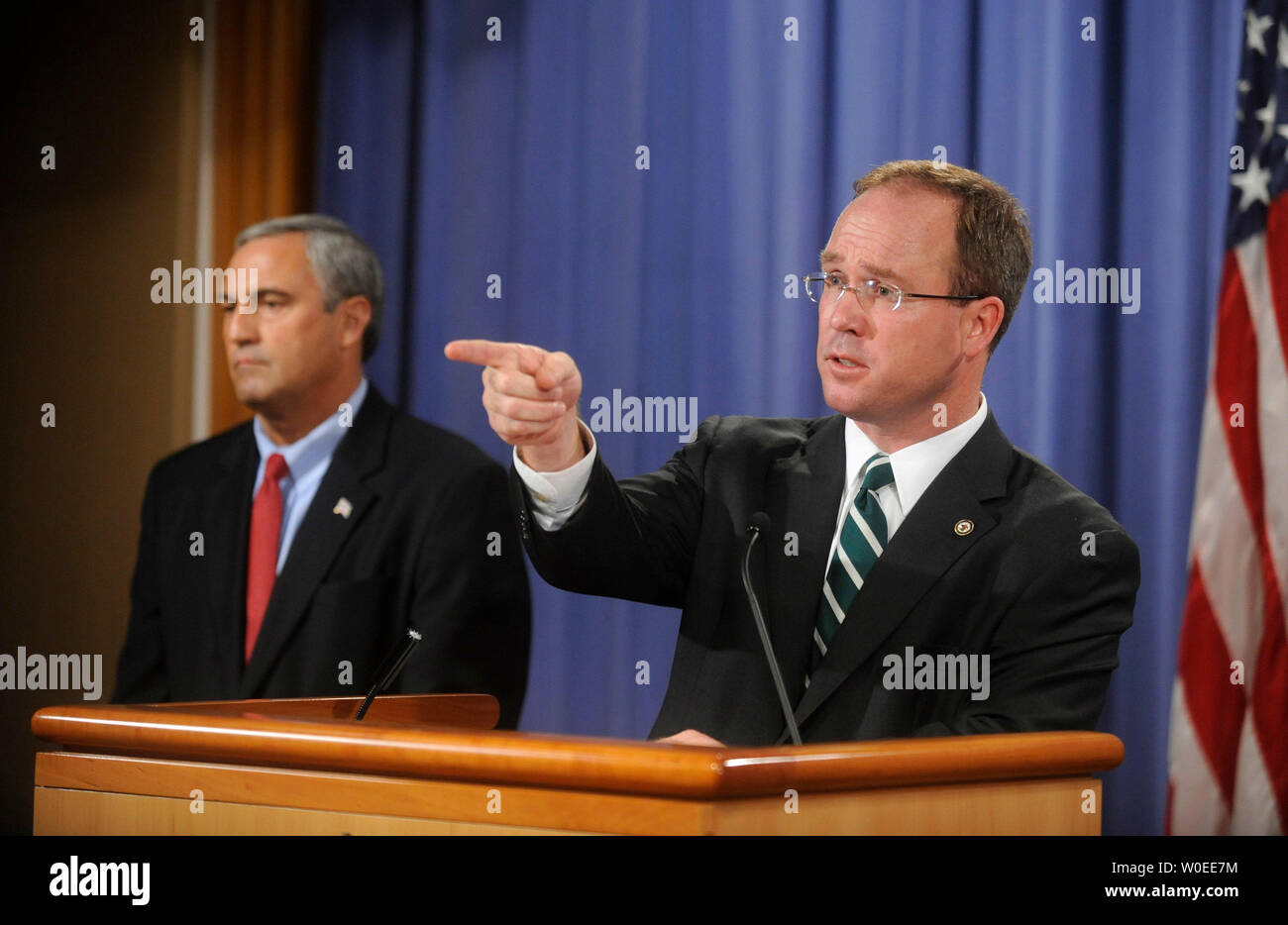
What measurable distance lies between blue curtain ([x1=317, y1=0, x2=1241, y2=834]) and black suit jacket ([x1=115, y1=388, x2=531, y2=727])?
246mm

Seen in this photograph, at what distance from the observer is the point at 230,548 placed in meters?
3.86

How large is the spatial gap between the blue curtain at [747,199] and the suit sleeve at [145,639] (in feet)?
2.73

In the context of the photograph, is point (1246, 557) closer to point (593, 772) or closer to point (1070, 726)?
point (1070, 726)

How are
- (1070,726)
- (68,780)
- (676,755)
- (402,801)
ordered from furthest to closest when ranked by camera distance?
(1070,726) → (68,780) → (402,801) → (676,755)

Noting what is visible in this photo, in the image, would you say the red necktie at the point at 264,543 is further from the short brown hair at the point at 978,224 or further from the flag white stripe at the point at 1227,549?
the flag white stripe at the point at 1227,549

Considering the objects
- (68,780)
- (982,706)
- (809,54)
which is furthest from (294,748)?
(809,54)

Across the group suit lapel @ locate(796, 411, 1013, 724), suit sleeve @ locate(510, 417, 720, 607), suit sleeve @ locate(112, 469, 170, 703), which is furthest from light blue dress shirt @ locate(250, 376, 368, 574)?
suit lapel @ locate(796, 411, 1013, 724)

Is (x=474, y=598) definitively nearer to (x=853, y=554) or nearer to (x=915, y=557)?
(x=853, y=554)

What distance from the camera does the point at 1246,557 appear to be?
3.15 meters

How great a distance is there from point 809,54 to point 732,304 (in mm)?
689

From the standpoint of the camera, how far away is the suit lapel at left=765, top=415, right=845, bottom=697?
7.07 feet

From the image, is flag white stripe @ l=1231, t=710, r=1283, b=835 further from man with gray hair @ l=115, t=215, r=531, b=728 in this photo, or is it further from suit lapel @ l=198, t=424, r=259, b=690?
suit lapel @ l=198, t=424, r=259, b=690

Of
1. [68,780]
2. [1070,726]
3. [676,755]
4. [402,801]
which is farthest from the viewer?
[1070,726]

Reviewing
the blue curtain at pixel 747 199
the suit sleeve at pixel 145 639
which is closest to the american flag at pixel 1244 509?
the blue curtain at pixel 747 199
